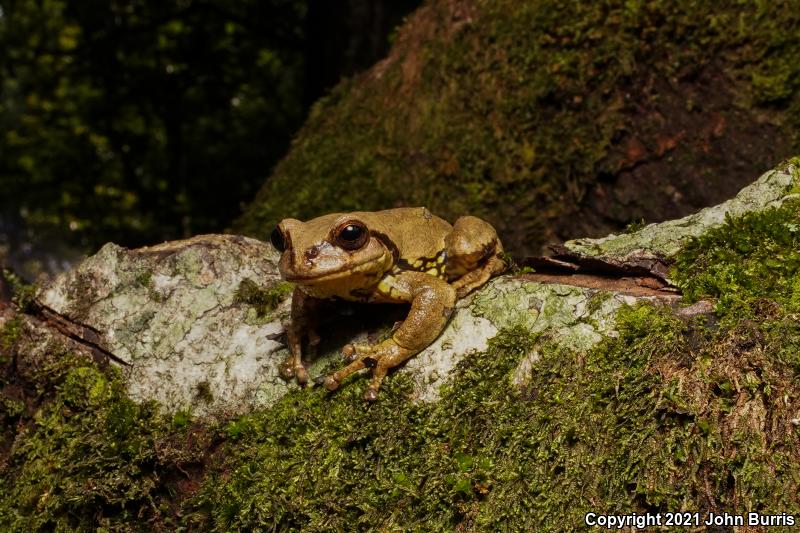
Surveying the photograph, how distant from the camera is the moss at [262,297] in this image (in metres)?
3.24

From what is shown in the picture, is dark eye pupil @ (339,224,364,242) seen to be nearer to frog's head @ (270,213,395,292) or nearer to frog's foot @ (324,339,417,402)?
frog's head @ (270,213,395,292)

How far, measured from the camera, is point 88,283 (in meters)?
3.22

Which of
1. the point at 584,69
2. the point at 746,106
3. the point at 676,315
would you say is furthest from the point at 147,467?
the point at 746,106

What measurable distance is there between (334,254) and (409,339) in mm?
472

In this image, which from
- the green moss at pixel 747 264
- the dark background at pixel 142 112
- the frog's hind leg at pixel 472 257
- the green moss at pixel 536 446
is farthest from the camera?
the dark background at pixel 142 112

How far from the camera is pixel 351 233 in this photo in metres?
2.70

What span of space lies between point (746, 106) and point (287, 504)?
4230 mm

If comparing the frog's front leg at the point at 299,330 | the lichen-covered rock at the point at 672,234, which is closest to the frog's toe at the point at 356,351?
the frog's front leg at the point at 299,330

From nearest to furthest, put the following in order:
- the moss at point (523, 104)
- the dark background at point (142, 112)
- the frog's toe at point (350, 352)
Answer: the frog's toe at point (350, 352), the moss at point (523, 104), the dark background at point (142, 112)

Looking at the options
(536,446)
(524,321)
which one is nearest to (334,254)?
(524,321)

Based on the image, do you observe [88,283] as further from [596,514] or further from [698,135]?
[698,135]

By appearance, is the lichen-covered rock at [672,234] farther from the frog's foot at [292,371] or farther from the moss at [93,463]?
the moss at [93,463]

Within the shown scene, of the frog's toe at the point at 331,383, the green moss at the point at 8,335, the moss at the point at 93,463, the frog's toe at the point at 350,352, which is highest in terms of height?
the frog's toe at the point at 350,352

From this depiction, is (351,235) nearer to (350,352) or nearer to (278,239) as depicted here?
(278,239)
